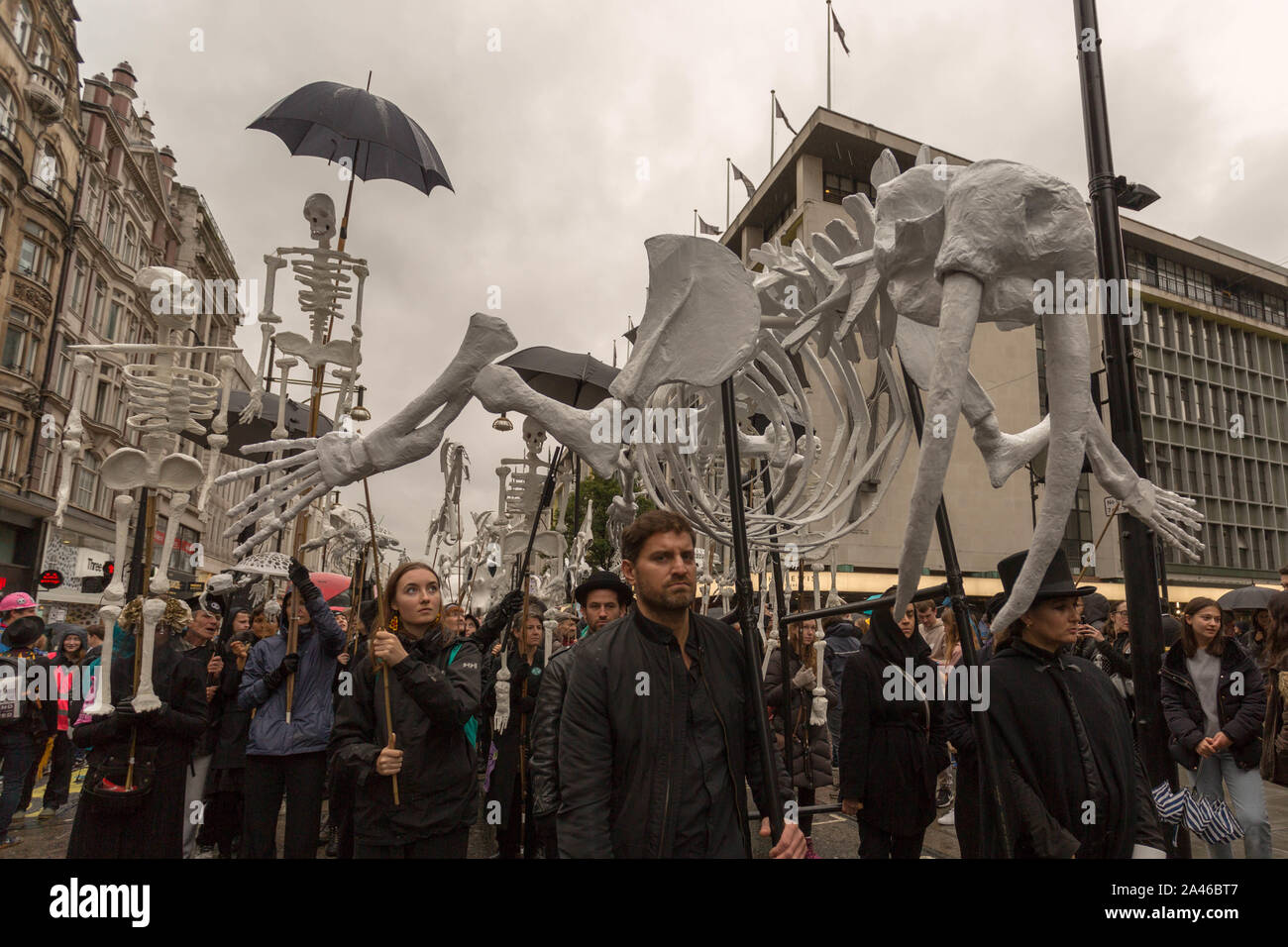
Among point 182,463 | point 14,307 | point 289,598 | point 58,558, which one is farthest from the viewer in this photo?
point 58,558

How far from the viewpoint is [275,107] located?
4188 millimetres

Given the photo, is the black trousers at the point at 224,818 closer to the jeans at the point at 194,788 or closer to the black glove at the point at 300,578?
the jeans at the point at 194,788

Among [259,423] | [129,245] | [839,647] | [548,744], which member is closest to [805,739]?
[839,647]

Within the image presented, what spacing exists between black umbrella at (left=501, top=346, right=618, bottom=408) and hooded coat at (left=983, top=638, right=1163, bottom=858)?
14.6 ft

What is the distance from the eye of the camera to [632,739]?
2.44 metres

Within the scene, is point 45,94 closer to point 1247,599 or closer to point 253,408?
point 253,408

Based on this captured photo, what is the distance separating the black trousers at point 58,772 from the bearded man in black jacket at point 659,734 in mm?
7795

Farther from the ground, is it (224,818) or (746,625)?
(746,625)

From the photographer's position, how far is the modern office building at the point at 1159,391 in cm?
2972

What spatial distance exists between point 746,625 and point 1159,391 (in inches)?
1652
